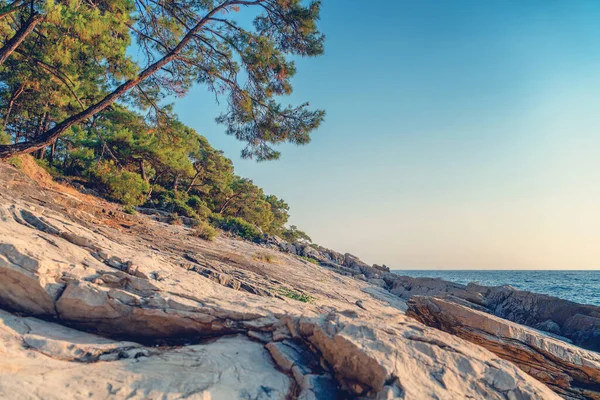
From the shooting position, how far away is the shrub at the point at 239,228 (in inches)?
916

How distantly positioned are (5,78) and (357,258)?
29.6 metres

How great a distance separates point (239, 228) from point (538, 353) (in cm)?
2015

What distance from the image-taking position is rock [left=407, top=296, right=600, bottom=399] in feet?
20.6

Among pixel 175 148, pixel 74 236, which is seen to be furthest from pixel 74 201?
pixel 74 236

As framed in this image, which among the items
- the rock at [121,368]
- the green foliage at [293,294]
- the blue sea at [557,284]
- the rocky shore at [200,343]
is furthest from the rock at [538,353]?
the blue sea at [557,284]

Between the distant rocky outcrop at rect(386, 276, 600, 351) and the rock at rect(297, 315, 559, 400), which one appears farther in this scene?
the distant rocky outcrop at rect(386, 276, 600, 351)

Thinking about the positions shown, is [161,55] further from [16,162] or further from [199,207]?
[199,207]

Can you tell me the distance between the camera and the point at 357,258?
1394 inches

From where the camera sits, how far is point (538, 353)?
258 inches

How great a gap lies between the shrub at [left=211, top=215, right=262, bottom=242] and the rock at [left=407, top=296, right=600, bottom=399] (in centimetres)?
1691

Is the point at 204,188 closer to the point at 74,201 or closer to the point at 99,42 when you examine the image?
the point at 74,201

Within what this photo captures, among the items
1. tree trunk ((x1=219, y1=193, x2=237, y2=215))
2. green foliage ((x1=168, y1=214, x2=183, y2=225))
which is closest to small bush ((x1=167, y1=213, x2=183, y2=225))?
green foliage ((x1=168, y1=214, x2=183, y2=225))

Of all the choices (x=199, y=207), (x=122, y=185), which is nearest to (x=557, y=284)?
(x=199, y=207)

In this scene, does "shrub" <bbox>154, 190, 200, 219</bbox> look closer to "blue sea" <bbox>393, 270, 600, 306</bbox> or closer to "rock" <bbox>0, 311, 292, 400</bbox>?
"rock" <bbox>0, 311, 292, 400</bbox>
